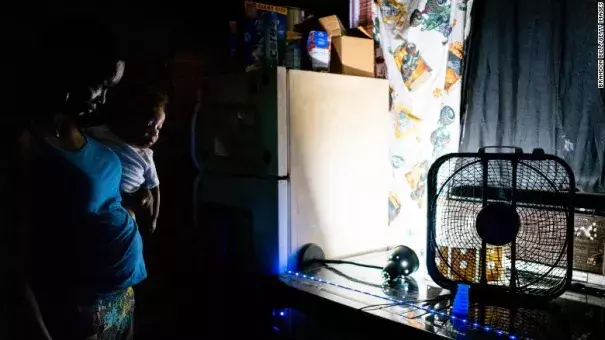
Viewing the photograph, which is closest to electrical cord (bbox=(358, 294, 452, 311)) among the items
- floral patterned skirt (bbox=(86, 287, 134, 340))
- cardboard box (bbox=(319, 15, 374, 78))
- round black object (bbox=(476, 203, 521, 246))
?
round black object (bbox=(476, 203, 521, 246))

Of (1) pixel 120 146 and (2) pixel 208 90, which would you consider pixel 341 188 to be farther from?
(1) pixel 120 146

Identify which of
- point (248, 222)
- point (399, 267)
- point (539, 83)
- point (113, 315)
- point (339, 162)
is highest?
point (539, 83)

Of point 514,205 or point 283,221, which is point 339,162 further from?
point 514,205

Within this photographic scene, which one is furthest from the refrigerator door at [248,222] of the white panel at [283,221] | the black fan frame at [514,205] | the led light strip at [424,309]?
the black fan frame at [514,205]

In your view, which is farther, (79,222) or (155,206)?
(155,206)

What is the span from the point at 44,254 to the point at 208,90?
85 cm

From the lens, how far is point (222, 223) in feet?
6.22

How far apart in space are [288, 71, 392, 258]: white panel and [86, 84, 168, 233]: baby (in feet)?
1.61

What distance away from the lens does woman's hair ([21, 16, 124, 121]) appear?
1.35 m

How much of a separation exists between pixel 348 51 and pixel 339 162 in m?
0.48

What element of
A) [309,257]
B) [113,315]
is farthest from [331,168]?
[113,315]

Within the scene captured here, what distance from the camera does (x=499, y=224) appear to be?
4.26 feet

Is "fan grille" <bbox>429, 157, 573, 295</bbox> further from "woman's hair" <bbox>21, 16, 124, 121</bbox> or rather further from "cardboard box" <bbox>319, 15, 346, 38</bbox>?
"woman's hair" <bbox>21, 16, 124, 121</bbox>

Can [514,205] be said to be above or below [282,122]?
below
